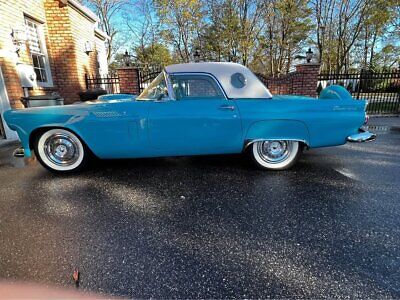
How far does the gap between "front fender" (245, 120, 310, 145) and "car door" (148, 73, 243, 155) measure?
0.62ft

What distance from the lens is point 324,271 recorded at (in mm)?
1645

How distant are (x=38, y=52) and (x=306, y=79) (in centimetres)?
891

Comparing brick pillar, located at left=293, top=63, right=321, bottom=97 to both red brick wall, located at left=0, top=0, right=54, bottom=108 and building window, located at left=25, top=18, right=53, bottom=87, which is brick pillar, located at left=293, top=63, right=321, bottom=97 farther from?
red brick wall, located at left=0, top=0, right=54, bottom=108

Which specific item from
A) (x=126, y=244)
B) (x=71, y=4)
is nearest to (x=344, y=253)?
(x=126, y=244)

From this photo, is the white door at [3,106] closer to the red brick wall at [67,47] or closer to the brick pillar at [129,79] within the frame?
the red brick wall at [67,47]

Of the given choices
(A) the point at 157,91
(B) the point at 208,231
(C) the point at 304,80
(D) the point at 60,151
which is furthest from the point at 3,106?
(C) the point at 304,80

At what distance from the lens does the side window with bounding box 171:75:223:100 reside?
129 inches

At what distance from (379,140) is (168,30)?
17721 millimetres

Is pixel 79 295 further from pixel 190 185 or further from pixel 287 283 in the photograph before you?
pixel 190 185

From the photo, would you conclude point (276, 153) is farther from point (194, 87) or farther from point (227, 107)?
point (194, 87)

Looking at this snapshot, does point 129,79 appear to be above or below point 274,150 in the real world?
above

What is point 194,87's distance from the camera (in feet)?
10.9

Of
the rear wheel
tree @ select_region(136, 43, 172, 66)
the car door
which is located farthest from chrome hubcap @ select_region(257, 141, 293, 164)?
tree @ select_region(136, 43, 172, 66)

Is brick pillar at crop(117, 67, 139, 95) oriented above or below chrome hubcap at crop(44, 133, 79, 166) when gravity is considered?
above
